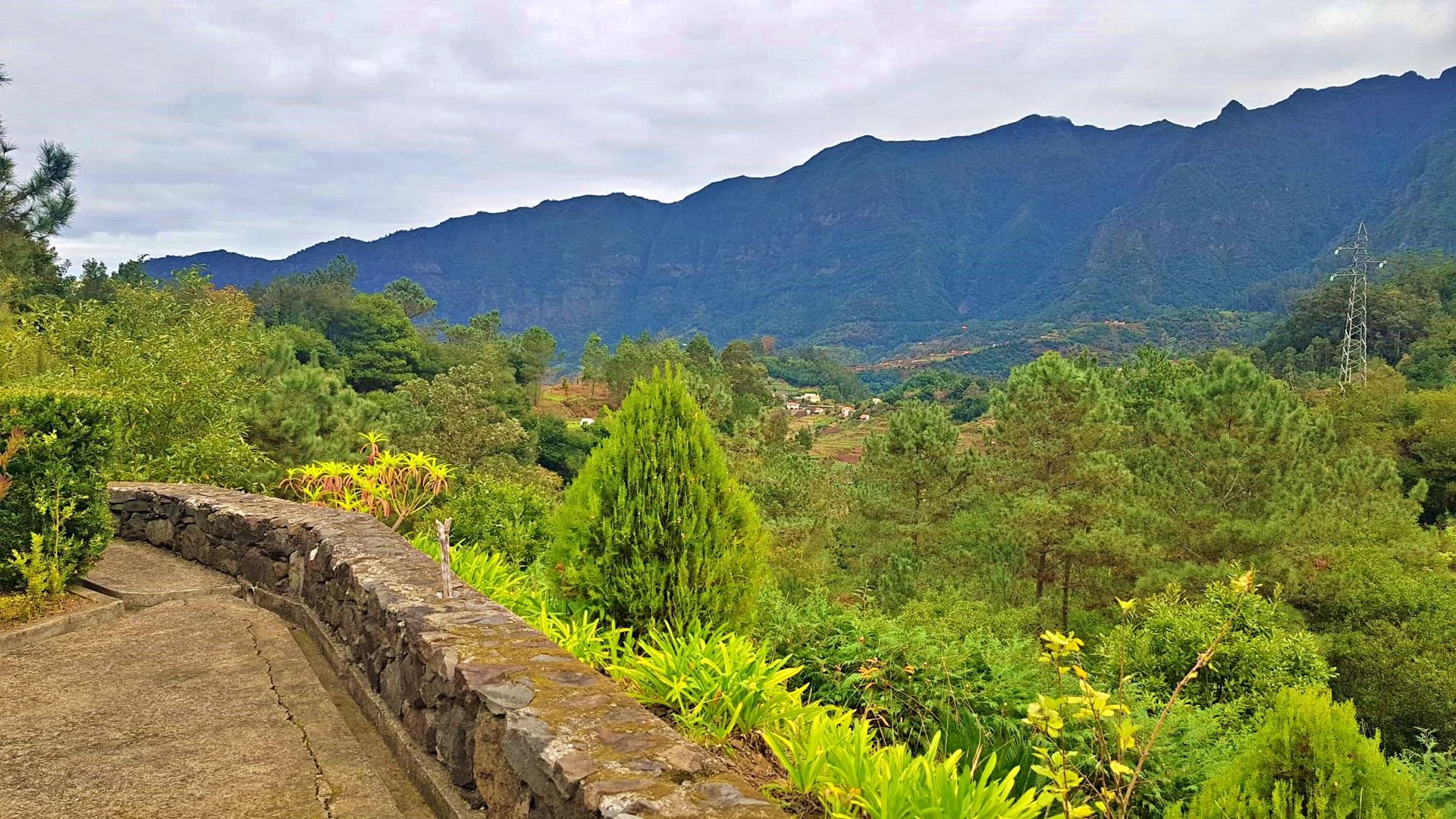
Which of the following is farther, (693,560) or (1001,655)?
(1001,655)

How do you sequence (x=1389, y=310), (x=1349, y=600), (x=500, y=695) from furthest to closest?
(x=1389, y=310)
(x=1349, y=600)
(x=500, y=695)

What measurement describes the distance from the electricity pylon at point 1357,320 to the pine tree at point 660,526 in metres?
42.2

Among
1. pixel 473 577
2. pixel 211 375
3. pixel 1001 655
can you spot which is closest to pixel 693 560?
pixel 473 577

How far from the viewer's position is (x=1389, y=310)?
59.2 m

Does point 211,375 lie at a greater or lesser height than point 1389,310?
lesser

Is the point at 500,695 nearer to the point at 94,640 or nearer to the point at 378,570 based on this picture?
the point at 378,570

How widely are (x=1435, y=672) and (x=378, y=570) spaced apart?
17.9 metres

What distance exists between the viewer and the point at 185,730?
356 cm

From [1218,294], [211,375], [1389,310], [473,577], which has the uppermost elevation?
[1218,294]

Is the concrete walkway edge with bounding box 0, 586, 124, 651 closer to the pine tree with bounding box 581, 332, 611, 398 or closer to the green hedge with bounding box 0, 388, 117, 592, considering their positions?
the green hedge with bounding box 0, 388, 117, 592

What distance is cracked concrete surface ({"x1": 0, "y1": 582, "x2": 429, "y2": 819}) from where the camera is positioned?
2.98 m

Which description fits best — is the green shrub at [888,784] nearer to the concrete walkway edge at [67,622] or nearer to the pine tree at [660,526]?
the pine tree at [660,526]

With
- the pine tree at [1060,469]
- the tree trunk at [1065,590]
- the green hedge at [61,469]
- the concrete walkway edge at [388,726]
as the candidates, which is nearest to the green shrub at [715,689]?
the concrete walkway edge at [388,726]

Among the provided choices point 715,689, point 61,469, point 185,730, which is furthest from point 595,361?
point 715,689
